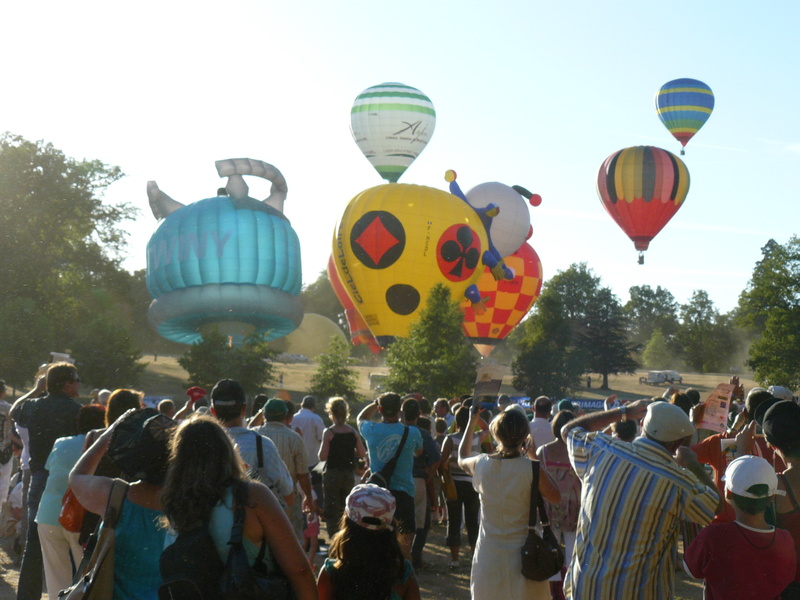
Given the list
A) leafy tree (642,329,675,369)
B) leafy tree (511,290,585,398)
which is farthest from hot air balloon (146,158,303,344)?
leafy tree (642,329,675,369)

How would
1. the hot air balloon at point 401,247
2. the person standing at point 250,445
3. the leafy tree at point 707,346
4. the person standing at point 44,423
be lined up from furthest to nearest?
the leafy tree at point 707,346 < the hot air balloon at point 401,247 < the person standing at point 44,423 < the person standing at point 250,445

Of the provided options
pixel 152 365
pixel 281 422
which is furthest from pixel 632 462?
pixel 152 365

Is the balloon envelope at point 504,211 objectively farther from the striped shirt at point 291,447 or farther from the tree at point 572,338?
the striped shirt at point 291,447

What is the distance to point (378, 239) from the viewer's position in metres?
28.9

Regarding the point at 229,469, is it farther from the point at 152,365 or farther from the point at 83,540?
the point at 152,365

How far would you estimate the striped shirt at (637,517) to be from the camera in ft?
12.3

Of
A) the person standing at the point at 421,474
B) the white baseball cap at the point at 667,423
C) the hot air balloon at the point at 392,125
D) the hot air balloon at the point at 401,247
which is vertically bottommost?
the person standing at the point at 421,474

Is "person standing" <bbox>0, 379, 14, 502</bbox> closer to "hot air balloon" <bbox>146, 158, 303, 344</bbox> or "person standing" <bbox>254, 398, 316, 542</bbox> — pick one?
"person standing" <bbox>254, 398, 316, 542</bbox>

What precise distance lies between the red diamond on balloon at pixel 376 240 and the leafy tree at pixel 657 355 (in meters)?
64.6

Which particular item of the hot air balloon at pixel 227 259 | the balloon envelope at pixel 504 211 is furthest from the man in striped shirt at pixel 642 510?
the balloon envelope at pixel 504 211

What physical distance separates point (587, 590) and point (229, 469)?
1724 mm

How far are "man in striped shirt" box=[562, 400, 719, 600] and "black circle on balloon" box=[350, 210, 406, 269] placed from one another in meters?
25.1

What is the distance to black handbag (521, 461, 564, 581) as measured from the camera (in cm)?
436

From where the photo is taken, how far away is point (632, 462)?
3.83 metres
